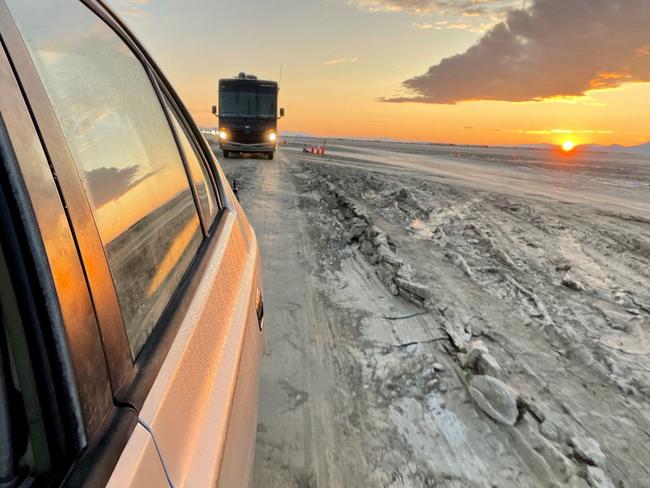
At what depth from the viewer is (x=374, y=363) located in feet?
9.41

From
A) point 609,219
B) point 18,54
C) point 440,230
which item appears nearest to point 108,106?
point 18,54

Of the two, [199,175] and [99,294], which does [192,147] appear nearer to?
[199,175]

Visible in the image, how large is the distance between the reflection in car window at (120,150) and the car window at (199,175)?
181 mm

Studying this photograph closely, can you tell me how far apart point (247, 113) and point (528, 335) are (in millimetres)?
16905

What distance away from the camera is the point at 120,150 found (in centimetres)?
112

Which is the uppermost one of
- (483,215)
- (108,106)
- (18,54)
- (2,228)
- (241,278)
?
(18,54)

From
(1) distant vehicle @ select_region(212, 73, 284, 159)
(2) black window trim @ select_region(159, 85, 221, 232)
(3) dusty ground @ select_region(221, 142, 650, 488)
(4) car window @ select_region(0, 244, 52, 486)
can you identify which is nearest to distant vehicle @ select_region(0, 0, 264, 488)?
(4) car window @ select_region(0, 244, 52, 486)

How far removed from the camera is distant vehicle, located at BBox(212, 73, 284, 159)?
17.6 meters

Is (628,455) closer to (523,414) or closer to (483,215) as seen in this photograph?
(523,414)

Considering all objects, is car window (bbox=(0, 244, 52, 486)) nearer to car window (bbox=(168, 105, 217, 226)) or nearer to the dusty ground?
car window (bbox=(168, 105, 217, 226))

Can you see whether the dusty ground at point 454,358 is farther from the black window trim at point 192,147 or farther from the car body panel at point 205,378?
the black window trim at point 192,147

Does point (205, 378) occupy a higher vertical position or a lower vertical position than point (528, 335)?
higher

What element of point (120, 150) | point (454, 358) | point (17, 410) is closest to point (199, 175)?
point (120, 150)

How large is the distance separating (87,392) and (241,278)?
1.01m
